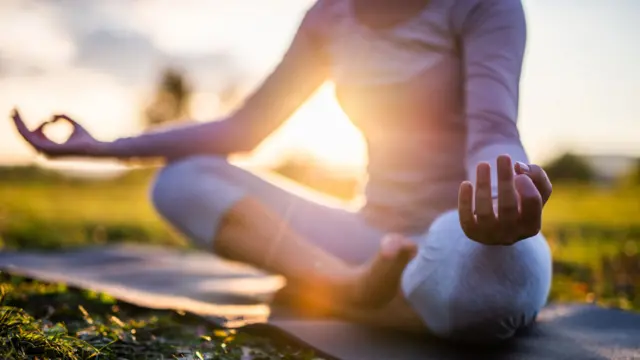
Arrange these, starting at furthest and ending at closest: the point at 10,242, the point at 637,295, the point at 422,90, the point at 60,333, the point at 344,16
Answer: the point at 10,242 → the point at 637,295 → the point at 344,16 → the point at 422,90 → the point at 60,333

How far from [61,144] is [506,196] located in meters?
1.69

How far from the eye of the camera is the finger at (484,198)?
115cm

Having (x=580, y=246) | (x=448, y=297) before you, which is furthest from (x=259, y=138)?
(x=580, y=246)

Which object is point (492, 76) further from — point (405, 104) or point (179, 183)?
point (179, 183)

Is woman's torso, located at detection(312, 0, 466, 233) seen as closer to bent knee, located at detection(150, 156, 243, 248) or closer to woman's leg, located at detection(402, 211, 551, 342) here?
woman's leg, located at detection(402, 211, 551, 342)

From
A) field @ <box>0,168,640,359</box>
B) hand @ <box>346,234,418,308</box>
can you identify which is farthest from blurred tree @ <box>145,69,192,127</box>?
hand @ <box>346,234,418,308</box>

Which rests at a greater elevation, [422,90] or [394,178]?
[422,90]

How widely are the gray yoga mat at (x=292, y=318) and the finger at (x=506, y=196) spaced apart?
672 mm

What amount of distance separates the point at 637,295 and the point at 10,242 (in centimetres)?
442

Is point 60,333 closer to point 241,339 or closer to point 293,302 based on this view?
point 241,339

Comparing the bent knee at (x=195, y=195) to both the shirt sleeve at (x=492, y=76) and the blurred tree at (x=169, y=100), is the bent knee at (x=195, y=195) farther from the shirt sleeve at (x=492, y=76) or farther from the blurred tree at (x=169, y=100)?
the blurred tree at (x=169, y=100)

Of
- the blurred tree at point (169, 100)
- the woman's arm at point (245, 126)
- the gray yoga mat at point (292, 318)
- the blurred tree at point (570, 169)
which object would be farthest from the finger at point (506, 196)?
the blurred tree at point (169, 100)

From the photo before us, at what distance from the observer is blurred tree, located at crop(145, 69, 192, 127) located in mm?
27891

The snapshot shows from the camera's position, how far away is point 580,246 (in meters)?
5.30
